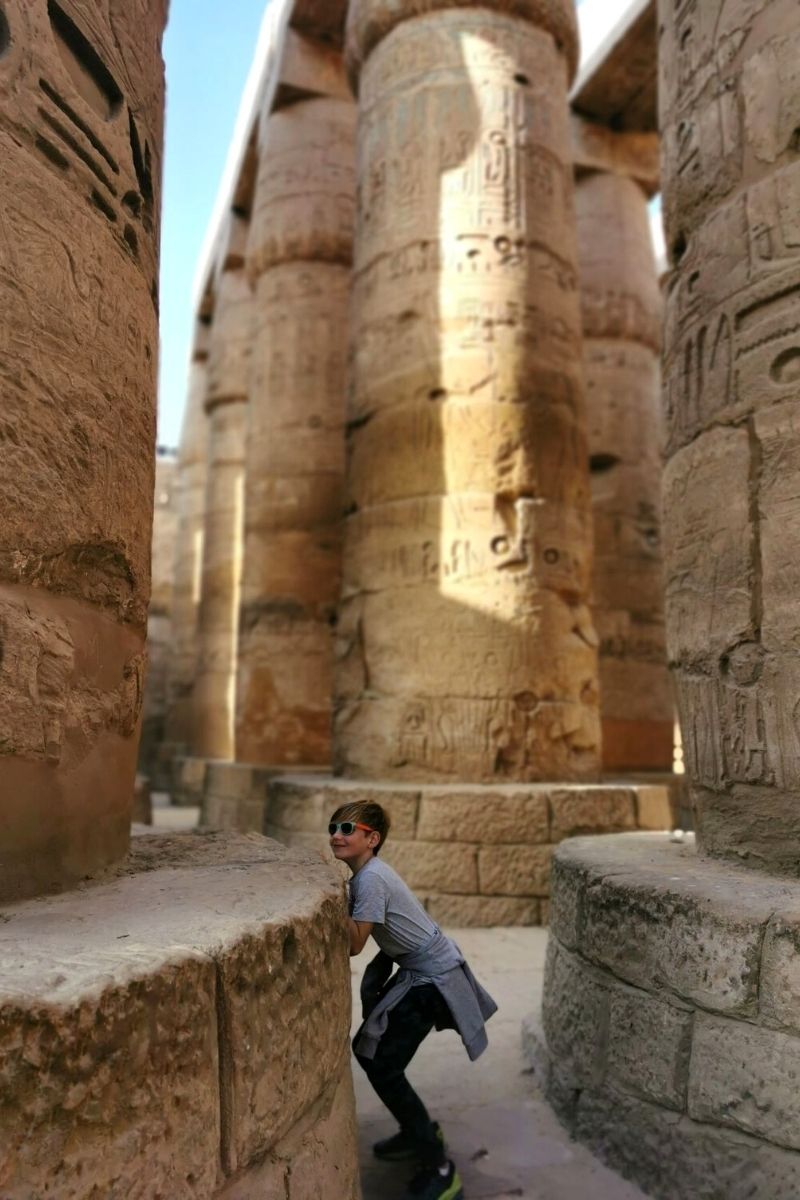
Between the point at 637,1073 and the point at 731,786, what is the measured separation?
2.77 feet

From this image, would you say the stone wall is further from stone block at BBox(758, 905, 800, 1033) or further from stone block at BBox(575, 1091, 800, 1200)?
stone block at BBox(758, 905, 800, 1033)

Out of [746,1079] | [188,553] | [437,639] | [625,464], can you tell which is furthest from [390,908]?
[188,553]

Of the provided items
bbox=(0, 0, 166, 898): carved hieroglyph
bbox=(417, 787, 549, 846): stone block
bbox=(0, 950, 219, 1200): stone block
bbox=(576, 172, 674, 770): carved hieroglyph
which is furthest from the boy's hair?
bbox=(576, 172, 674, 770): carved hieroglyph

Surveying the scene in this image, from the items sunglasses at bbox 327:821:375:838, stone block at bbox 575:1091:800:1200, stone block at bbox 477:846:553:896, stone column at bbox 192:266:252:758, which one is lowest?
stone block at bbox 575:1091:800:1200

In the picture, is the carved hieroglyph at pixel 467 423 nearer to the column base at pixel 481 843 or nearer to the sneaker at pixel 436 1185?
the column base at pixel 481 843

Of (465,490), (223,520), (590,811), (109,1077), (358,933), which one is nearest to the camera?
(109,1077)

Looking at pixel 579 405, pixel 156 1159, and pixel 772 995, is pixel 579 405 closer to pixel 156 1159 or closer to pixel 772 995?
pixel 772 995

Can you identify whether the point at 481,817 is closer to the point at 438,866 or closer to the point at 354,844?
the point at 438,866

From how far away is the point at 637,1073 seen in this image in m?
2.56

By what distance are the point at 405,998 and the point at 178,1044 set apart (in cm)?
106

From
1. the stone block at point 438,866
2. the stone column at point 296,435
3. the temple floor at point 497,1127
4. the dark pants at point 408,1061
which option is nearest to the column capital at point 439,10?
the stone column at point 296,435

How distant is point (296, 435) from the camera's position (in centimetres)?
938

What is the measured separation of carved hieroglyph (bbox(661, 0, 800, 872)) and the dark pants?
40.9 inches

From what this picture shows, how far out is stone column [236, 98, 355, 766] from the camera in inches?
354
